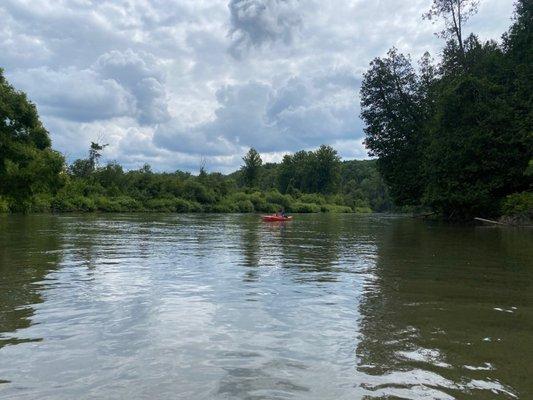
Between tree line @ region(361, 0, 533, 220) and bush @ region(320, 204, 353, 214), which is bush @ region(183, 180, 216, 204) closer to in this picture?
bush @ region(320, 204, 353, 214)

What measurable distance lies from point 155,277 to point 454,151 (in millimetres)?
33552

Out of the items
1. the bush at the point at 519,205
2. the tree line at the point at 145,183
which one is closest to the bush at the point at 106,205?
the tree line at the point at 145,183

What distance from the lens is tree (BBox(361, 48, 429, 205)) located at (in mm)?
50500

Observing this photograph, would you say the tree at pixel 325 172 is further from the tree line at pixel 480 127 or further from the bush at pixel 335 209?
the tree line at pixel 480 127

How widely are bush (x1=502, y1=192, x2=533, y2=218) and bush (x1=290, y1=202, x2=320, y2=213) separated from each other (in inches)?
3008

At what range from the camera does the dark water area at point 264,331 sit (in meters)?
4.98

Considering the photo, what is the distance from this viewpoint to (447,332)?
7.08 meters

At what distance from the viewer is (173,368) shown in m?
5.46

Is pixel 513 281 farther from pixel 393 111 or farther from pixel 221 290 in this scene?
pixel 393 111

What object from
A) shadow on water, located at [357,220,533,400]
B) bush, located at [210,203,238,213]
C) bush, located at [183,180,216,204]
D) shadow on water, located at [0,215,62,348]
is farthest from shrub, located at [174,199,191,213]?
shadow on water, located at [357,220,533,400]

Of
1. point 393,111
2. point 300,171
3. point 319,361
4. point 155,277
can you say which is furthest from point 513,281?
point 300,171

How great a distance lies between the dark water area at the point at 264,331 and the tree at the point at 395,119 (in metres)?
37.6

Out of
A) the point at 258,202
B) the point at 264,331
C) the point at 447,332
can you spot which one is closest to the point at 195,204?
the point at 258,202

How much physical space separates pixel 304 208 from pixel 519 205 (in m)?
79.0
